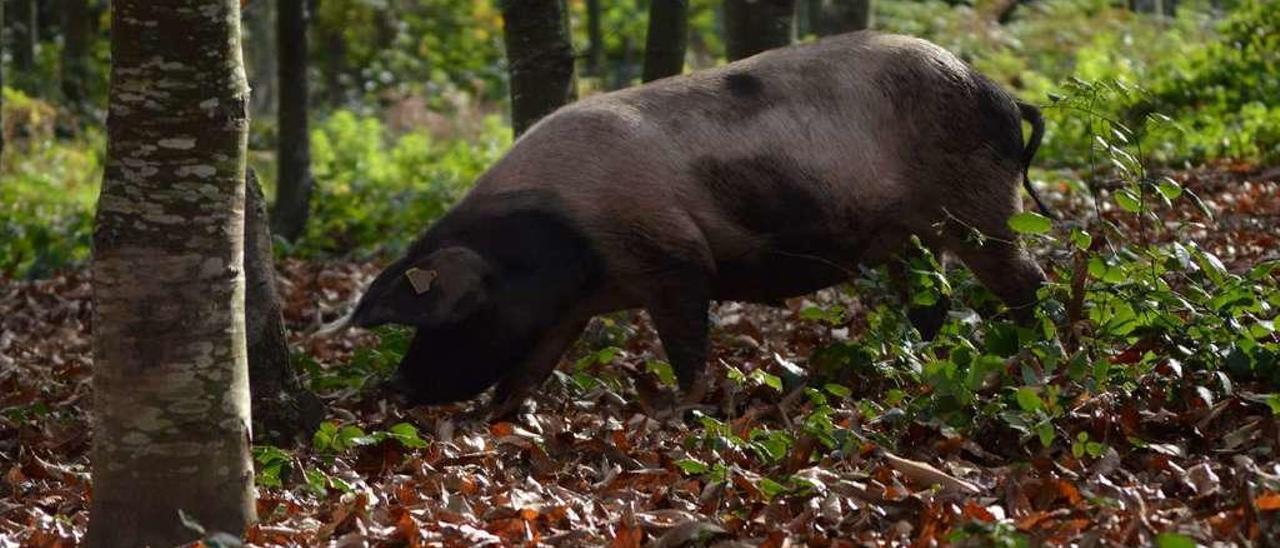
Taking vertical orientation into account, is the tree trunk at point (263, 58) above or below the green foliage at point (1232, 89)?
below

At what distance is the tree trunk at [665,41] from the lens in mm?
9844

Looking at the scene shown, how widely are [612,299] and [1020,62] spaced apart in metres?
14.7

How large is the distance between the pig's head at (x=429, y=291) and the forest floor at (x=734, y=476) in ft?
1.45

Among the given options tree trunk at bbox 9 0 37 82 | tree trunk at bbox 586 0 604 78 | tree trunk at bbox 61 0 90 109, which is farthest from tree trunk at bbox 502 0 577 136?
tree trunk at bbox 61 0 90 109

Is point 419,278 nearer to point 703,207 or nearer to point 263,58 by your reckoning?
point 703,207

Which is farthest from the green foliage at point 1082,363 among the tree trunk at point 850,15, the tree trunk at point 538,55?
the tree trunk at point 850,15

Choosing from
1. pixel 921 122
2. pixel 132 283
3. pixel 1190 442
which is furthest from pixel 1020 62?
pixel 132 283

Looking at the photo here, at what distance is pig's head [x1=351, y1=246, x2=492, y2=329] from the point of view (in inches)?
265

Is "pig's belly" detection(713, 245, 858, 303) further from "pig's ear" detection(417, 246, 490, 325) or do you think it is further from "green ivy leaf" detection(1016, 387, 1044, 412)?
"green ivy leaf" detection(1016, 387, 1044, 412)

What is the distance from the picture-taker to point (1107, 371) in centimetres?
511

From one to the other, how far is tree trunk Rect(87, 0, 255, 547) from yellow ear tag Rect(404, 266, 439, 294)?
1948 millimetres

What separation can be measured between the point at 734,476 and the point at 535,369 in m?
2.44

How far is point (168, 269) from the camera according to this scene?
14.9ft

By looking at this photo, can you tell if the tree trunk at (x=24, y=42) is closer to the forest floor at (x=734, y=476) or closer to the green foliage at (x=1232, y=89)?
the green foliage at (x=1232, y=89)
